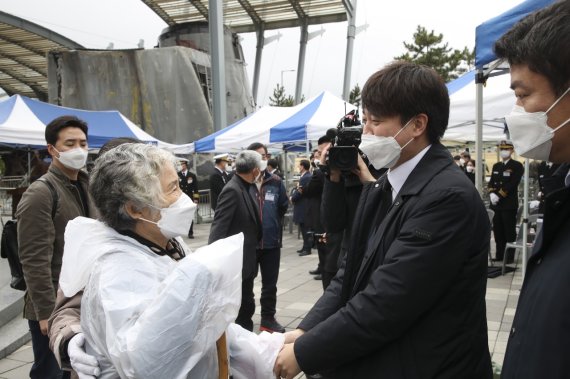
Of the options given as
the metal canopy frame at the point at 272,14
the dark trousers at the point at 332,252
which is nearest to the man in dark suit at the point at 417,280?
the dark trousers at the point at 332,252

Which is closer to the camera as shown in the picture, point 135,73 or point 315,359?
point 315,359

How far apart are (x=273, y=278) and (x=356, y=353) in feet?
12.9

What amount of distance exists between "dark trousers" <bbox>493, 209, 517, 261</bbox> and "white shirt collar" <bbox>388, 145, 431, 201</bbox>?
23.1 ft

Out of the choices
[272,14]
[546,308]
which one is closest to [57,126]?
[546,308]

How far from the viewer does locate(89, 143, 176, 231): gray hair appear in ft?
5.92

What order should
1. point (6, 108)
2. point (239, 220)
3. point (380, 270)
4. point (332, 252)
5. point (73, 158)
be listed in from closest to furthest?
point (380, 270)
point (73, 158)
point (332, 252)
point (239, 220)
point (6, 108)

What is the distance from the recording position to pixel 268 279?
5.51m

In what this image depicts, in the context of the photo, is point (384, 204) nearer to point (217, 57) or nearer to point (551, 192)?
point (551, 192)

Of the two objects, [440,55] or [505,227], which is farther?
[440,55]

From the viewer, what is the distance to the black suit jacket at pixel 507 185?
26.5 ft

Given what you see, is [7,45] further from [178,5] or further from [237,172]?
[237,172]

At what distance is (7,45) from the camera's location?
32062 millimetres

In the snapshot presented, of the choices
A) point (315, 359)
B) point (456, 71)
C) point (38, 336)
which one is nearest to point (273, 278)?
point (38, 336)

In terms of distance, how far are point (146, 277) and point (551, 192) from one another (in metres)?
1.32
